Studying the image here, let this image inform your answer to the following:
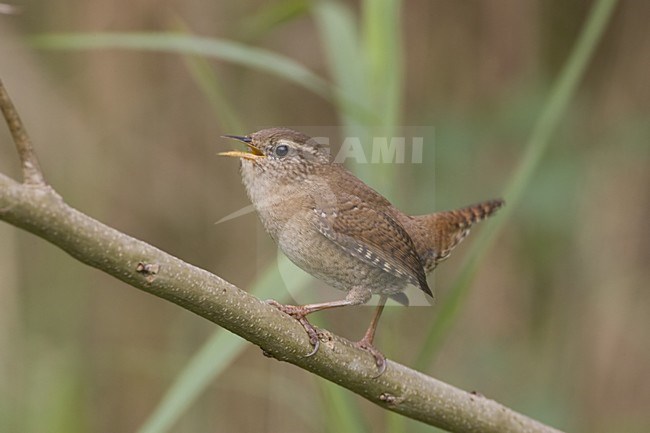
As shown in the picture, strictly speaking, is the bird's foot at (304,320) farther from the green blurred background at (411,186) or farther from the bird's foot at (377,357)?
the green blurred background at (411,186)

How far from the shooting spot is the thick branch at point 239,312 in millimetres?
1336

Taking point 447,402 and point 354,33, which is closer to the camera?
point 447,402

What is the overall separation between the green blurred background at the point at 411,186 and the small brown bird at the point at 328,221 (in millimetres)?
2004

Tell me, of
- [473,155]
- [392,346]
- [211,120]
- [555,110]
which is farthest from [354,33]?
[211,120]

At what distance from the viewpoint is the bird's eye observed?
1.92 m

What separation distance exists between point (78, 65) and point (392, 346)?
3.01 m

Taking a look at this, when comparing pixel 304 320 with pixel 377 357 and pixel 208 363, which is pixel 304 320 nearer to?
pixel 377 357

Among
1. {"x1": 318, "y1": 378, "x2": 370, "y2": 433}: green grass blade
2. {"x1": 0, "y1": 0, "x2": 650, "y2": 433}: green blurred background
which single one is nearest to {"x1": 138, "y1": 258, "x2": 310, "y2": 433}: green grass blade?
{"x1": 318, "y1": 378, "x2": 370, "y2": 433}: green grass blade

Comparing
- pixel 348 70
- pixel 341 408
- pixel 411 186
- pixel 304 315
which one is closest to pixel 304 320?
pixel 304 315

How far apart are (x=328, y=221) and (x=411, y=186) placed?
7.62 feet

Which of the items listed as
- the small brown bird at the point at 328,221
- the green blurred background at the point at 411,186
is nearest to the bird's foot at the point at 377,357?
the small brown bird at the point at 328,221

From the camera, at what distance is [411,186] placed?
430 cm

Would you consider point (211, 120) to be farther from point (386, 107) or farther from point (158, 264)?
point (158, 264)

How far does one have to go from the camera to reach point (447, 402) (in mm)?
2035
